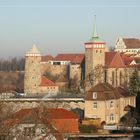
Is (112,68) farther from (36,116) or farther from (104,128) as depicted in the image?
(36,116)

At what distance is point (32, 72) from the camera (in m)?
65.6

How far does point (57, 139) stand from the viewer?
27172 mm

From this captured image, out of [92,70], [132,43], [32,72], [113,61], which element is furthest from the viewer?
[132,43]

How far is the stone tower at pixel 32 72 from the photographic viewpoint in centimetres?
6462

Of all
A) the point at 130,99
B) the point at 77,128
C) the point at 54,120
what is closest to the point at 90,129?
the point at 77,128

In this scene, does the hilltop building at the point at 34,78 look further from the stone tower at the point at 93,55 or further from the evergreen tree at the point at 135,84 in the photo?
the evergreen tree at the point at 135,84

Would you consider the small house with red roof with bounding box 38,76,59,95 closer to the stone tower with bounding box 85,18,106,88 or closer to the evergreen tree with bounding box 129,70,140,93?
the stone tower with bounding box 85,18,106,88

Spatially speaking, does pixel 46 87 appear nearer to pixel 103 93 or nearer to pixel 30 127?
pixel 103 93

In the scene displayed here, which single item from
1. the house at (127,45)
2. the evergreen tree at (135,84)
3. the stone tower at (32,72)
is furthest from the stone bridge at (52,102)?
the house at (127,45)

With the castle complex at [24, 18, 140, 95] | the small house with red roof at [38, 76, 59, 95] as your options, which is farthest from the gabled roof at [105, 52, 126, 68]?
the small house with red roof at [38, 76, 59, 95]

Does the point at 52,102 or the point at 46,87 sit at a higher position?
the point at 46,87

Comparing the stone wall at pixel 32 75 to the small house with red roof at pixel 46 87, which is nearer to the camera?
the stone wall at pixel 32 75

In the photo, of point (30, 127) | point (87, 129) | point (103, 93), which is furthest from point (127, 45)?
point (30, 127)

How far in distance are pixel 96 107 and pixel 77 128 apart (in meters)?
8.13
